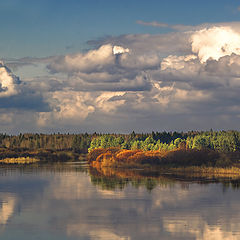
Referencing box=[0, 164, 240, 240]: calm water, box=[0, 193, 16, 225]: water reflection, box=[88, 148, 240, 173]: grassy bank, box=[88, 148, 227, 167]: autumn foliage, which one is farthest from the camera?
box=[88, 148, 227, 167]: autumn foliage

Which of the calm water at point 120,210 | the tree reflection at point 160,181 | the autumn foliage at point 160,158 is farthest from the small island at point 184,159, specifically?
the calm water at point 120,210

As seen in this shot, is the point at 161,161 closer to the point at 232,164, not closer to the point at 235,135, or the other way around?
→ the point at 232,164

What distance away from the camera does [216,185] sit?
222ft

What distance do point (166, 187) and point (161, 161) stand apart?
37.5 meters

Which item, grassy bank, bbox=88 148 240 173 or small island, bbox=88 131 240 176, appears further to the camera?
grassy bank, bbox=88 148 240 173

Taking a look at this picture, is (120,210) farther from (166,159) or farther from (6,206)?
(166,159)

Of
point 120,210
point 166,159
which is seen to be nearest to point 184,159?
point 166,159

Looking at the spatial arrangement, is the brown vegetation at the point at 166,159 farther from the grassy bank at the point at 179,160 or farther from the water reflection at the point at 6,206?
the water reflection at the point at 6,206

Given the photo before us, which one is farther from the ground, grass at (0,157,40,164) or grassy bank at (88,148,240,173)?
grassy bank at (88,148,240,173)

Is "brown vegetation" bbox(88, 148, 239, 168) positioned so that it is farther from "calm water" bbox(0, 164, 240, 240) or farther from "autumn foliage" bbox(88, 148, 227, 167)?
"calm water" bbox(0, 164, 240, 240)

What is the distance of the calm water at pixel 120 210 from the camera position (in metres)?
36.4

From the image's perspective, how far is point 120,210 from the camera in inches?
1857

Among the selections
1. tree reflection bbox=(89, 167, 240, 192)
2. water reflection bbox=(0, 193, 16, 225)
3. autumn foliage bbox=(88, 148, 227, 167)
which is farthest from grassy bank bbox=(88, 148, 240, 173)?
water reflection bbox=(0, 193, 16, 225)

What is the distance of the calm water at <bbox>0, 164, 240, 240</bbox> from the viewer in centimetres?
3644
